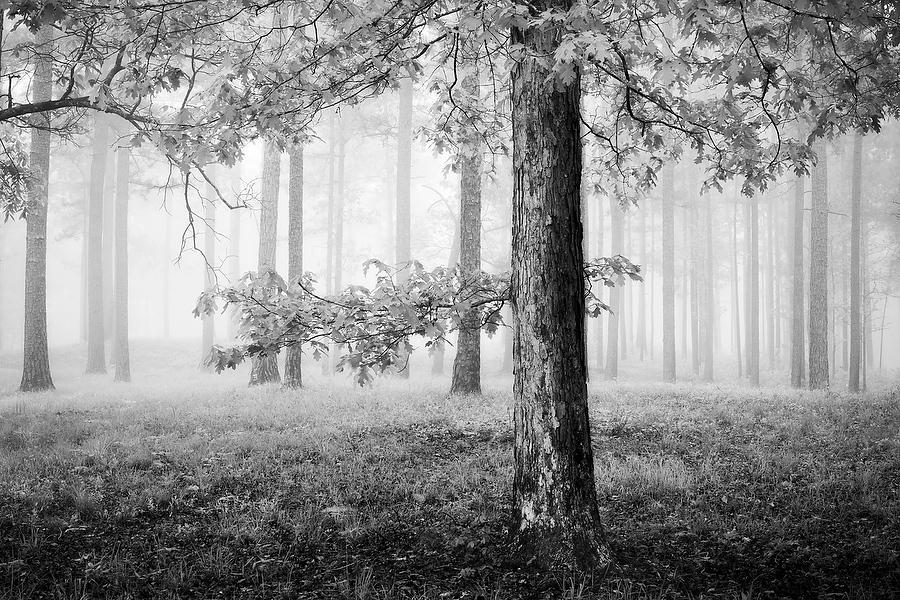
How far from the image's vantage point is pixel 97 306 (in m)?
19.4

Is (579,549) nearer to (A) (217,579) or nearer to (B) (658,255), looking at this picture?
(A) (217,579)

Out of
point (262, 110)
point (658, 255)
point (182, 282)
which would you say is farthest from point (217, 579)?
point (182, 282)

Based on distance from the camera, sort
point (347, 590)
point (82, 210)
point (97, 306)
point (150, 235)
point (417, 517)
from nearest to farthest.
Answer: point (347, 590), point (417, 517), point (97, 306), point (82, 210), point (150, 235)

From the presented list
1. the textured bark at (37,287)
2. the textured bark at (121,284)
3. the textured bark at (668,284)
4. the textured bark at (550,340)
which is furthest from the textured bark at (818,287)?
the textured bark at (121,284)

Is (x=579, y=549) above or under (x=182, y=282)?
under

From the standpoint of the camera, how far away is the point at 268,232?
13.7m

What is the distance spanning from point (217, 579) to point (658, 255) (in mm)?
36018

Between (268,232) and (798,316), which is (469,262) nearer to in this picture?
(268,232)

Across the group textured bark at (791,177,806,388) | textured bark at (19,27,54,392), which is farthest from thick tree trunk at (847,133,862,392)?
textured bark at (19,27,54,392)

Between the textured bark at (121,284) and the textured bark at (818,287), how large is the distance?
67.0 ft

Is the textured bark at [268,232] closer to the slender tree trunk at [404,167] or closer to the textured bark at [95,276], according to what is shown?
the slender tree trunk at [404,167]

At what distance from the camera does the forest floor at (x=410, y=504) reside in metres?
3.80

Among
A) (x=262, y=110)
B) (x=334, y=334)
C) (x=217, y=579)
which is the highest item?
(x=262, y=110)

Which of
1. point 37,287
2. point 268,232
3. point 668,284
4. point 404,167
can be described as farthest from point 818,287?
point 37,287
